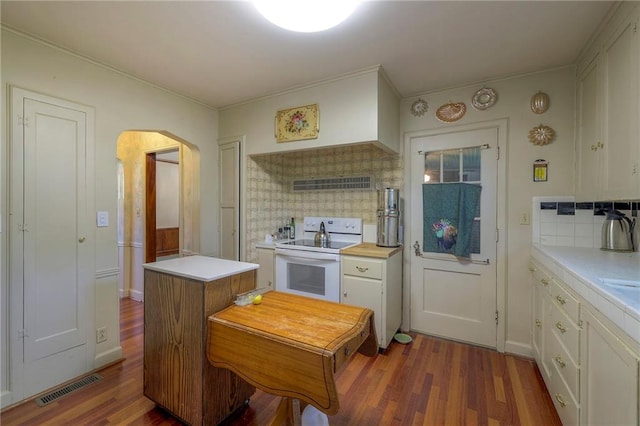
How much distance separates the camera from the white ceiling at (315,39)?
5.20 ft

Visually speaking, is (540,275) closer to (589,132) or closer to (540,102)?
(589,132)

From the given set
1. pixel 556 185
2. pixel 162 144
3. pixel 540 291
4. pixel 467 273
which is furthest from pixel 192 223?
pixel 556 185

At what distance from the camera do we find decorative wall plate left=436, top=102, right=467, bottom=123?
258cm

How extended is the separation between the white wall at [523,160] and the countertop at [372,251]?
0.97 meters

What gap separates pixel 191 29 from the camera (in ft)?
5.80

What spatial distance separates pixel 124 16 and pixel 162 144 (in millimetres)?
2025

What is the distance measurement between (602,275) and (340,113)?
1993 mm

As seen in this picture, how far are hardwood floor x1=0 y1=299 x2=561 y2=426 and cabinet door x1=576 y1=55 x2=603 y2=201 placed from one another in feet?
4.73

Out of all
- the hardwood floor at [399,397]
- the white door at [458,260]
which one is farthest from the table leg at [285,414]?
the white door at [458,260]

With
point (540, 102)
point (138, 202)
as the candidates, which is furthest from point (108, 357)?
point (540, 102)

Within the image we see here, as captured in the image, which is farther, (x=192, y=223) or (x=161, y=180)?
(x=161, y=180)

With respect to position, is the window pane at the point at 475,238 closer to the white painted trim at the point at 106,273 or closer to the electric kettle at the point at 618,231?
the electric kettle at the point at 618,231

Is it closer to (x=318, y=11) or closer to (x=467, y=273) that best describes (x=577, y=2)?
(x=318, y=11)

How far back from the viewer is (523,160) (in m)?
2.38
